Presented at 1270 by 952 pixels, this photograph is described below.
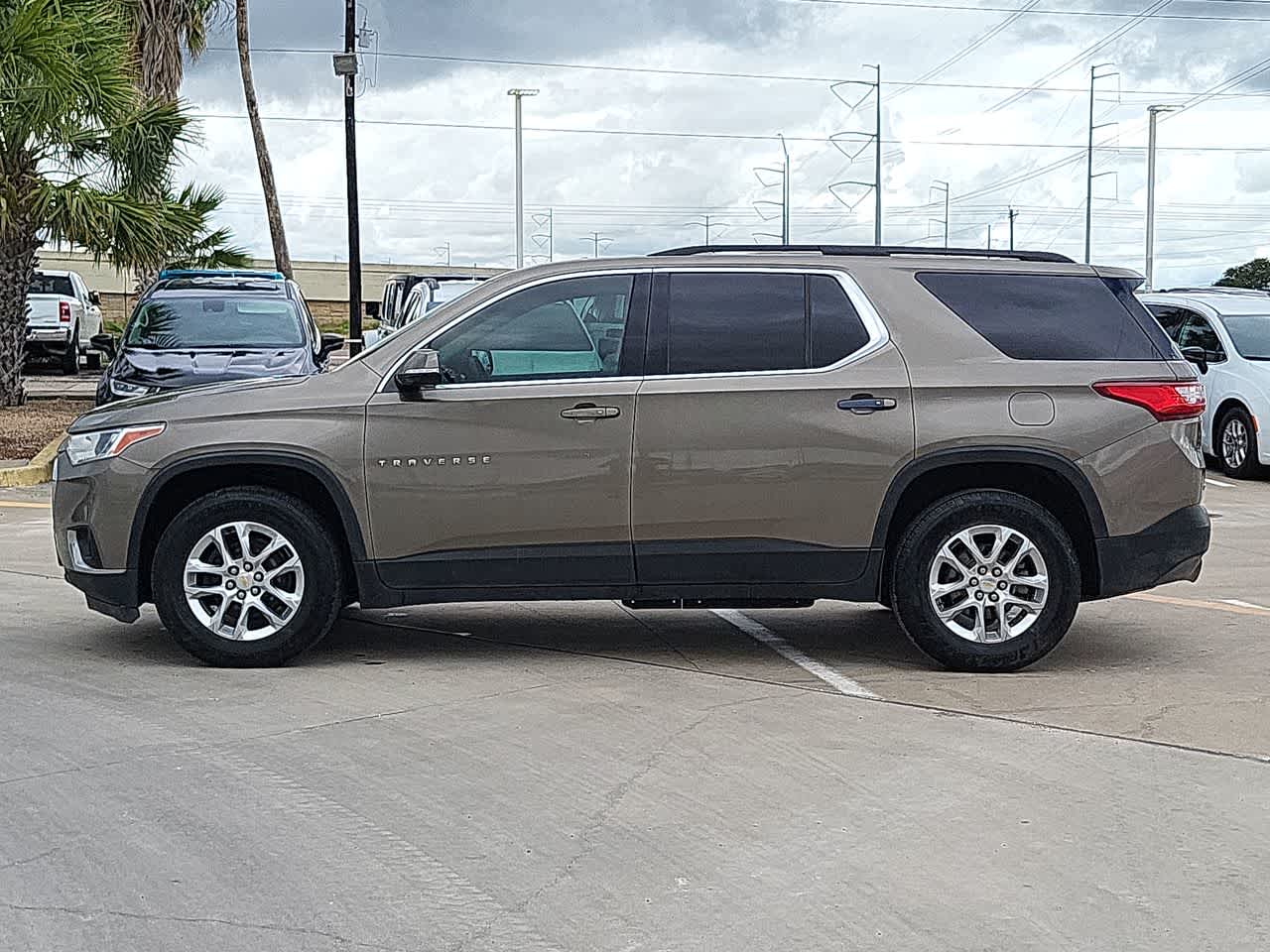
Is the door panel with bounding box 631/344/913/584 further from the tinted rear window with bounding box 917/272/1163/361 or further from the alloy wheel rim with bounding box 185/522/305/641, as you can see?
the alloy wheel rim with bounding box 185/522/305/641

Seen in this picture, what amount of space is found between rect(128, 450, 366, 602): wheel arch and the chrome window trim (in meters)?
0.51

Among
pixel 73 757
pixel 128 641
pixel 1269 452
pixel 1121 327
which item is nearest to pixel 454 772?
pixel 73 757

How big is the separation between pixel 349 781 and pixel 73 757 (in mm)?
1059

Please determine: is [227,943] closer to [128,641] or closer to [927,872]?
[927,872]

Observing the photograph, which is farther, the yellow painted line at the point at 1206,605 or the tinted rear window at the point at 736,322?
the yellow painted line at the point at 1206,605

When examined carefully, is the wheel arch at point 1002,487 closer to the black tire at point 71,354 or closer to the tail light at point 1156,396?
the tail light at point 1156,396

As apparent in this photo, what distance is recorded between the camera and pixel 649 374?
290 inches

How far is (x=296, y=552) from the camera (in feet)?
24.2

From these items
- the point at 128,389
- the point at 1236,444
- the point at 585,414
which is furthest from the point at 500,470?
the point at 1236,444

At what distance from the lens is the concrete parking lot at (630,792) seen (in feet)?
14.8

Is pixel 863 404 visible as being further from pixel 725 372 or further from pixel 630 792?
pixel 630 792

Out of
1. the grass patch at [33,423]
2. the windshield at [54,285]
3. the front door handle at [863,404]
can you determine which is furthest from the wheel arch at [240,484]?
the windshield at [54,285]

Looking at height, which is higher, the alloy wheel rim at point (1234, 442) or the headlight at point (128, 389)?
the headlight at point (128, 389)

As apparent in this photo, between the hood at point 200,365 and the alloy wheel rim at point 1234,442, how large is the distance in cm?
933
